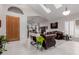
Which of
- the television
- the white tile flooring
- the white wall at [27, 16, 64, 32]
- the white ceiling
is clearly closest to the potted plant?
the white tile flooring

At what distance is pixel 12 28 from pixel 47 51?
1.32m

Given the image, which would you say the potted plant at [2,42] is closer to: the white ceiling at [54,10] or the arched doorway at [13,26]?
the arched doorway at [13,26]

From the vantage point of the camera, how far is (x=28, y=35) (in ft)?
12.1

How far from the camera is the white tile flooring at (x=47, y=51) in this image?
355 cm

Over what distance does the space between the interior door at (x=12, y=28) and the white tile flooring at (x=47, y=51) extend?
0.18 m

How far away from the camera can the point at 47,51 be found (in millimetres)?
3744

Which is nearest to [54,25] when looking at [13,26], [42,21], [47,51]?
[42,21]

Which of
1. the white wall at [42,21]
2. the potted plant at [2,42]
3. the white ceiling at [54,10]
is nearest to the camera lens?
the potted plant at [2,42]

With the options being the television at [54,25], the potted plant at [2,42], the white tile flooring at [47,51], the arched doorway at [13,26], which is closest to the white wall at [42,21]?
the television at [54,25]

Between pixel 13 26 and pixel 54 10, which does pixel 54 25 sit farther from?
pixel 13 26

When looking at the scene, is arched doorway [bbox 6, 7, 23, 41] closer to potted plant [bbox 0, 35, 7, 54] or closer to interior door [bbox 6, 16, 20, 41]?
interior door [bbox 6, 16, 20, 41]

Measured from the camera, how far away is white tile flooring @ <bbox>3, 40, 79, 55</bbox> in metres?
3.55
